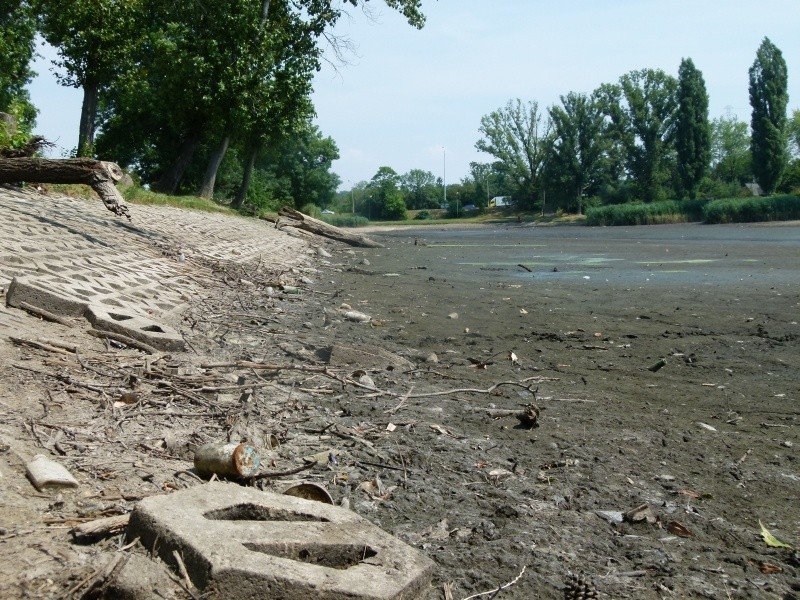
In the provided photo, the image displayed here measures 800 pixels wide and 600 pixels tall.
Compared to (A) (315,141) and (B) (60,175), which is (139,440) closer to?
(B) (60,175)

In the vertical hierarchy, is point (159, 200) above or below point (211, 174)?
below

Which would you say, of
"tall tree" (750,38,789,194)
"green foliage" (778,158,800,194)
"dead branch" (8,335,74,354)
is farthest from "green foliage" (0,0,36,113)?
"green foliage" (778,158,800,194)

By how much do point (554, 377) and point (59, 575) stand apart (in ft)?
18.4

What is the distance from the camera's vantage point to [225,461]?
13.2 ft

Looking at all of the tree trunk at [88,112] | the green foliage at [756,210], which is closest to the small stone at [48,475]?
the tree trunk at [88,112]

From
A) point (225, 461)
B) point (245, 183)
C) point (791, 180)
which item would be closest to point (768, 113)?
point (791, 180)

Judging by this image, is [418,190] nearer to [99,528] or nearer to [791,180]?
[791,180]

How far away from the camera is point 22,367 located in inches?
204

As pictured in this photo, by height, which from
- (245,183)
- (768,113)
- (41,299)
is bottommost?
(41,299)

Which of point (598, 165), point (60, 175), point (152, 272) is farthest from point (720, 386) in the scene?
point (598, 165)

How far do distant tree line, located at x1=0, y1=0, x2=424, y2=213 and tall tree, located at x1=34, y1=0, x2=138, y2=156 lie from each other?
0.03 metres

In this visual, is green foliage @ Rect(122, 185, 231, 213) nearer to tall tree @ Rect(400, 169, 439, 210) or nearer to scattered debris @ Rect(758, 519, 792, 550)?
scattered debris @ Rect(758, 519, 792, 550)

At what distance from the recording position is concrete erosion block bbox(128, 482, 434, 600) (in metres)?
2.82

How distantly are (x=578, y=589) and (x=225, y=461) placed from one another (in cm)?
164
